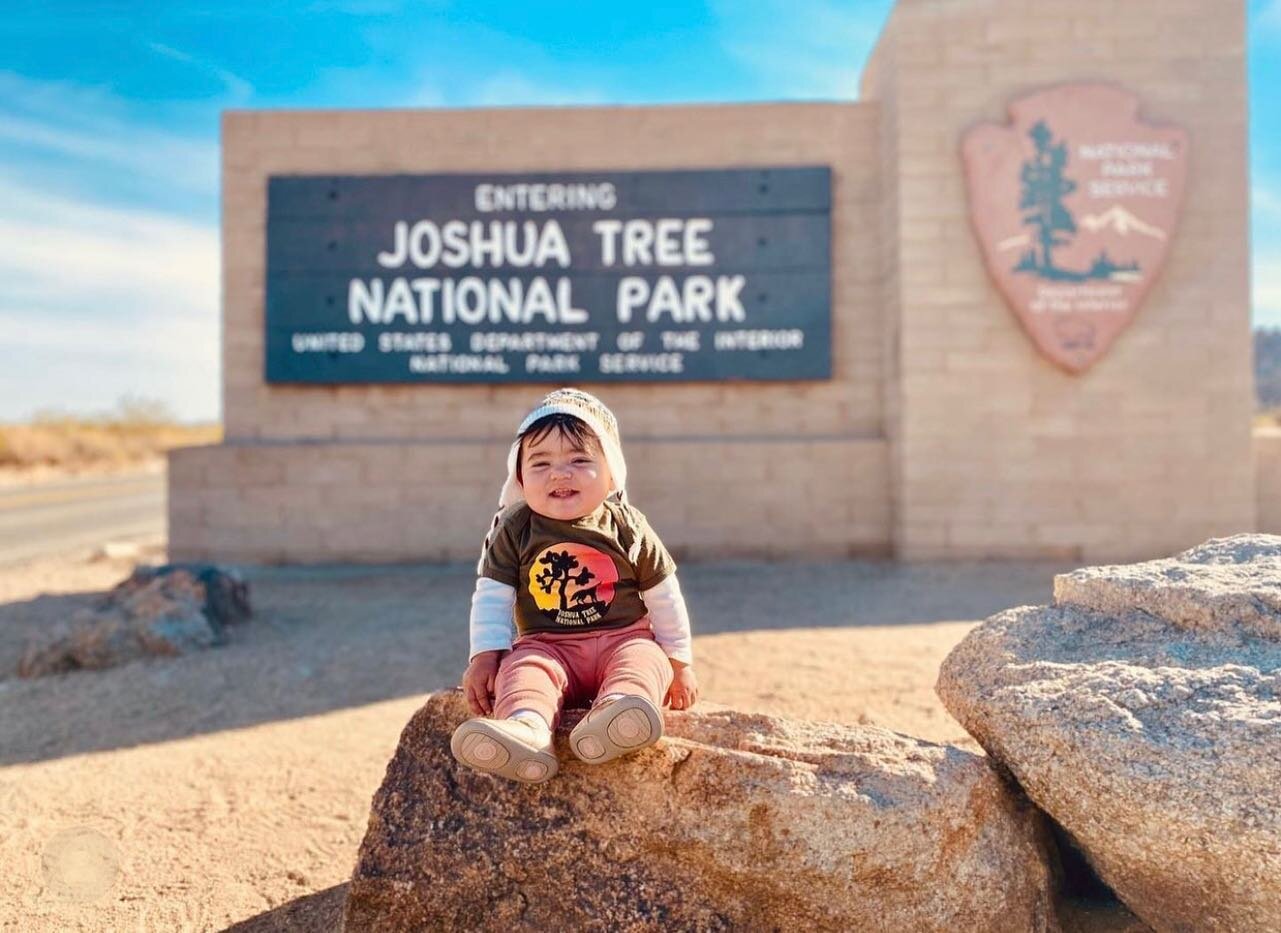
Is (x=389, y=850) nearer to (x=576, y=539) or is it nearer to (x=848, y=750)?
(x=576, y=539)

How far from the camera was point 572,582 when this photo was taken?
7.55 ft

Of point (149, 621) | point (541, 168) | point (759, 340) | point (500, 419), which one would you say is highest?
point (541, 168)

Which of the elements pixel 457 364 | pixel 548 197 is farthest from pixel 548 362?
pixel 548 197

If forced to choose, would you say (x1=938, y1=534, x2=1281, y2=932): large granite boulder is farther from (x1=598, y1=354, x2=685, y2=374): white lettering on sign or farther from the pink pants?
(x1=598, y1=354, x2=685, y2=374): white lettering on sign

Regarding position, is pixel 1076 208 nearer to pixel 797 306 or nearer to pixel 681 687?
pixel 797 306

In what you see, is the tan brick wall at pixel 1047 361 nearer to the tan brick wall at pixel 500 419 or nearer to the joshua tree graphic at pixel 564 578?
the tan brick wall at pixel 500 419

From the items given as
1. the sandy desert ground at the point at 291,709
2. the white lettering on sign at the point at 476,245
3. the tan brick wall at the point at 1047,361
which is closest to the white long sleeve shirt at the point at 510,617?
the sandy desert ground at the point at 291,709

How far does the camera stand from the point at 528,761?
72.4 inches

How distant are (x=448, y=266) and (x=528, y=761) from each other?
21.7 ft

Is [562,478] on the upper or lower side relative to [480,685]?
upper

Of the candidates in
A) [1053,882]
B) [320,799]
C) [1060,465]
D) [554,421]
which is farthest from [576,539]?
[1060,465]

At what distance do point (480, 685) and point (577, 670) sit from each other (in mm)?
243

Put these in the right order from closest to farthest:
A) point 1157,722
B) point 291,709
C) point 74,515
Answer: point 1157,722 → point 291,709 → point 74,515

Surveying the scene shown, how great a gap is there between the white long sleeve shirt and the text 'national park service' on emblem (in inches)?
233
